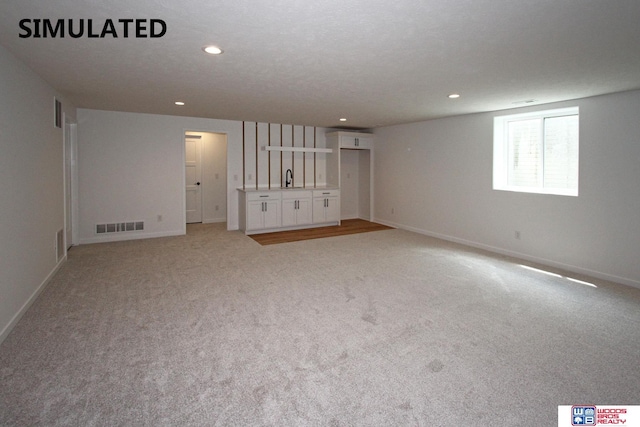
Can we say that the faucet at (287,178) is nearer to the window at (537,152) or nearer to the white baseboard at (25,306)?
the window at (537,152)

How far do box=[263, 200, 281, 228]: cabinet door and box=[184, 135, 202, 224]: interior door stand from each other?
6.93 ft

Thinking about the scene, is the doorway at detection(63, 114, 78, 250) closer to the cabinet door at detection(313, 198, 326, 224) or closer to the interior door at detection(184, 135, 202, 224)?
the interior door at detection(184, 135, 202, 224)

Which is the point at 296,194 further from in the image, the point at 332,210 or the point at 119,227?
the point at 119,227

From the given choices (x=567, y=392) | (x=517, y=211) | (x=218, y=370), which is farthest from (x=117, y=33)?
(x=517, y=211)

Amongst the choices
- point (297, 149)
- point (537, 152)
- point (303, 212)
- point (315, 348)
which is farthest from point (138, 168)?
point (537, 152)

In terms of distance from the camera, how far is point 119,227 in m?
6.40

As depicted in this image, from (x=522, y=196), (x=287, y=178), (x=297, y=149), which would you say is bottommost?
(x=522, y=196)

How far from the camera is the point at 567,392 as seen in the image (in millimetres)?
2141

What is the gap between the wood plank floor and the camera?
261 inches

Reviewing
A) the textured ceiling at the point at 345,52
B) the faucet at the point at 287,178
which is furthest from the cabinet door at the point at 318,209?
the textured ceiling at the point at 345,52

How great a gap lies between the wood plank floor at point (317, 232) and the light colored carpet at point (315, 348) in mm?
1904

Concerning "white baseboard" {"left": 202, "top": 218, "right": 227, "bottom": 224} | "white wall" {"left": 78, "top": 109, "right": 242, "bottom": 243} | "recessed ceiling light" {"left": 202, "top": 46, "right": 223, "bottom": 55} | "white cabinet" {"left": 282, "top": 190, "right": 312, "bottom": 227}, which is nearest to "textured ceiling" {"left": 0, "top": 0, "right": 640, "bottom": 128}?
"recessed ceiling light" {"left": 202, "top": 46, "right": 223, "bottom": 55}

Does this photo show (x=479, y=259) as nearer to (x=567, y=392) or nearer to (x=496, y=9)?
(x=567, y=392)

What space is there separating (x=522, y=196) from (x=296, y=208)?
4.31 metres
